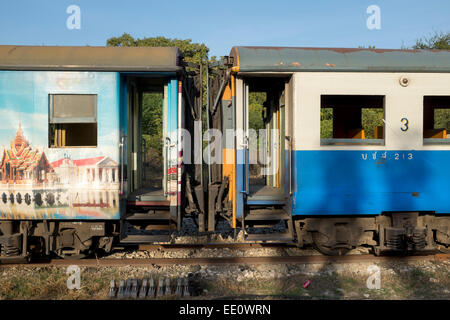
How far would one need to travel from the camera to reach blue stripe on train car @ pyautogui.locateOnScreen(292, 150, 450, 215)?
558 cm

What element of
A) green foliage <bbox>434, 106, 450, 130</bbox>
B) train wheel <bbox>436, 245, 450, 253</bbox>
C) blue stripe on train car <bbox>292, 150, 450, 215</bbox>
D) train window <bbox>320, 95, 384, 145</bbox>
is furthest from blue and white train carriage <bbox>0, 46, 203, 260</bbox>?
green foliage <bbox>434, 106, 450, 130</bbox>

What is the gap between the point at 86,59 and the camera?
5.48 m

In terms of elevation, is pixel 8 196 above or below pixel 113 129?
below

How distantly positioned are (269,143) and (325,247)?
2.30 meters

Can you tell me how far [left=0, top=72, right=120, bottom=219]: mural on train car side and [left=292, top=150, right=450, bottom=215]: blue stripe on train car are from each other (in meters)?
3.03

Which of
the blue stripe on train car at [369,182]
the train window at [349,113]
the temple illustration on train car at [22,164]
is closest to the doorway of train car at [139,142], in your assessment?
the temple illustration on train car at [22,164]

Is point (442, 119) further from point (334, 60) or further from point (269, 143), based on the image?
point (334, 60)

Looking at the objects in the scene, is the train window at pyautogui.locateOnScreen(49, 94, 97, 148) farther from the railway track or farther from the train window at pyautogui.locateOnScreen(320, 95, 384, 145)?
the train window at pyautogui.locateOnScreen(320, 95, 384, 145)

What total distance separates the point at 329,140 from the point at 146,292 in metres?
3.62

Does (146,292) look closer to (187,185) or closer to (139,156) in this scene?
(187,185)

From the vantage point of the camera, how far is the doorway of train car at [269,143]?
598cm

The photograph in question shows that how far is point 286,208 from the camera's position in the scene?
596cm

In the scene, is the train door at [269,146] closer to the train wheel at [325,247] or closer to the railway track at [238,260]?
the train wheel at [325,247]
